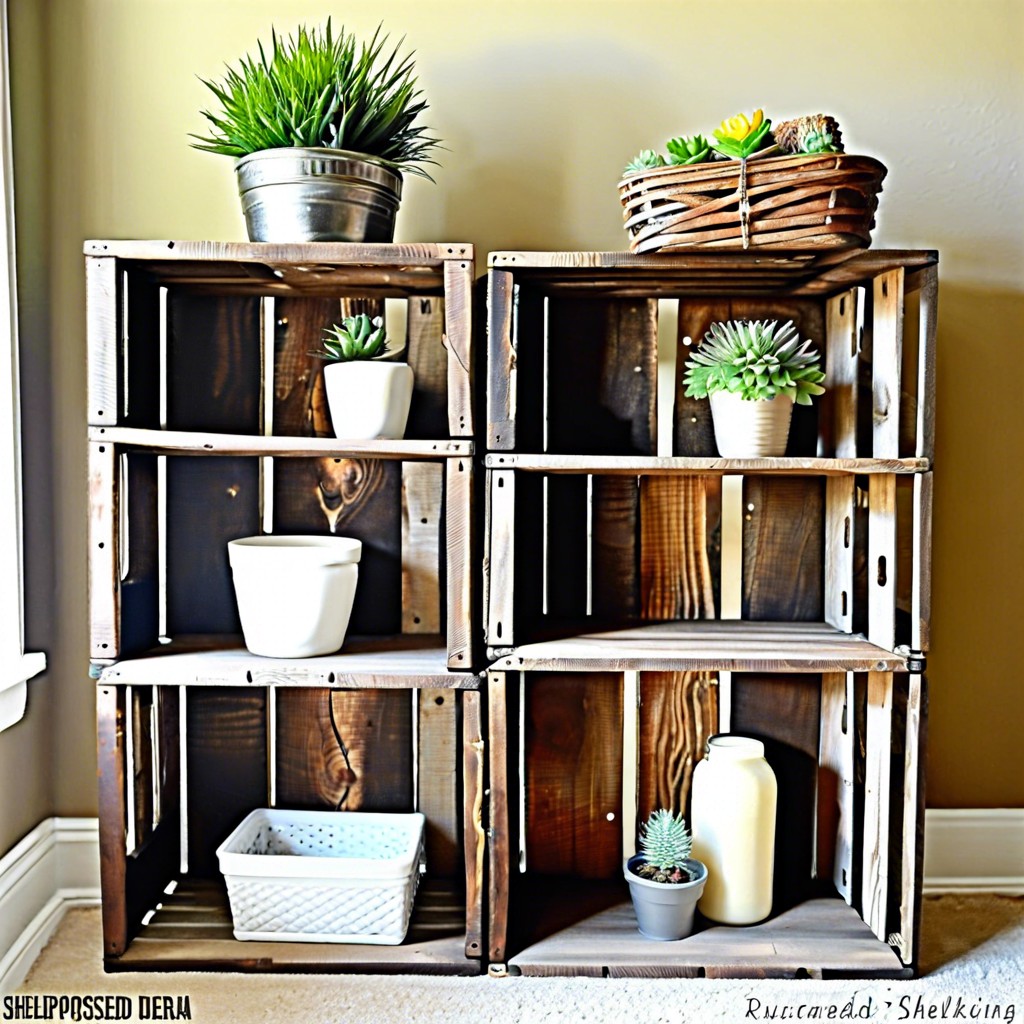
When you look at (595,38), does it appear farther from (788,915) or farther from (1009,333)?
(788,915)

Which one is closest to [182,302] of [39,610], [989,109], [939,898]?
[39,610]

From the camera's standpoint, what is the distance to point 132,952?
166 cm

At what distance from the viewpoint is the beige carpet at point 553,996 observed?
1.55m

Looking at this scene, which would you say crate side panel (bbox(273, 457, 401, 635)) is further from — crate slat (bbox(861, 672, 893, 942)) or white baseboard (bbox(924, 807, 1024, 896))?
white baseboard (bbox(924, 807, 1024, 896))

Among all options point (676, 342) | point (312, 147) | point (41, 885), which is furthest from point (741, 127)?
point (41, 885)

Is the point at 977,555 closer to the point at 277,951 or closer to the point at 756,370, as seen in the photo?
the point at 756,370

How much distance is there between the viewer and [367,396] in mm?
1642

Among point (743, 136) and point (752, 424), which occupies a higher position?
point (743, 136)

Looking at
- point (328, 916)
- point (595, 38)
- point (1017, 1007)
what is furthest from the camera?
point (595, 38)

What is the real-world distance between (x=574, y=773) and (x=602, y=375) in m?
0.73

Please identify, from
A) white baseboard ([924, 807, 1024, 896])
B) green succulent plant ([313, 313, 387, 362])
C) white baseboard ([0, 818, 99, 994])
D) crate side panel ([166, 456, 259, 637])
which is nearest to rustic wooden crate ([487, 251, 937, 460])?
green succulent plant ([313, 313, 387, 362])

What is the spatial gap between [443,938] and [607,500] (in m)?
0.80

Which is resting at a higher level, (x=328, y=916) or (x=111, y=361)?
(x=111, y=361)

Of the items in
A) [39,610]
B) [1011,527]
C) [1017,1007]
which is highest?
[1011,527]
